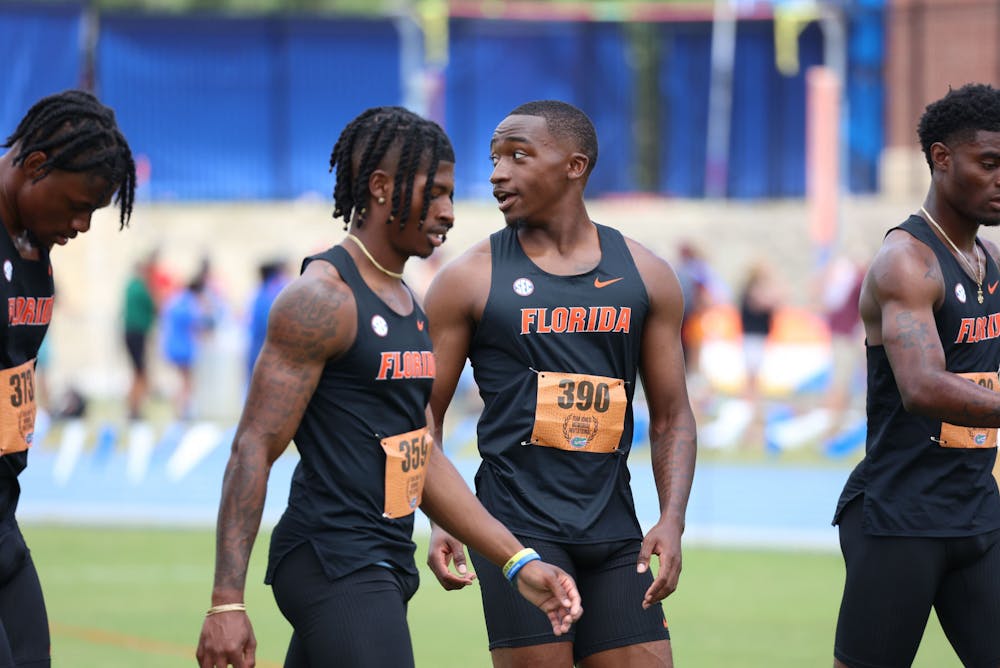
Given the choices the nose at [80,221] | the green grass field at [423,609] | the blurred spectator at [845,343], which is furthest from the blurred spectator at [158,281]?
the nose at [80,221]

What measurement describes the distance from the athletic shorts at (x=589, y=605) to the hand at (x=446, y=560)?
0.13 meters

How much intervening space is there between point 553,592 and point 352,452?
75 centimetres

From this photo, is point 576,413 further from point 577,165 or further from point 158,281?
point 158,281

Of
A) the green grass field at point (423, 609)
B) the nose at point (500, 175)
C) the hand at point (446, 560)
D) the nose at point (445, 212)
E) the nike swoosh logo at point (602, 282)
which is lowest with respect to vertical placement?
the green grass field at point (423, 609)

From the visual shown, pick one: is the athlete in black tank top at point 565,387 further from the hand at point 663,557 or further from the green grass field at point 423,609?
the green grass field at point 423,609

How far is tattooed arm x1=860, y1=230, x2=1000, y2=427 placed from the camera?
17.4 ft

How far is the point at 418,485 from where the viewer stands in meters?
4.83

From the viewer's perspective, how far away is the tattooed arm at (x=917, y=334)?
5312mm

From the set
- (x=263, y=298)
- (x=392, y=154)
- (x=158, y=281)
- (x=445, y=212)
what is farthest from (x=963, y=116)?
(x=158, y=281)

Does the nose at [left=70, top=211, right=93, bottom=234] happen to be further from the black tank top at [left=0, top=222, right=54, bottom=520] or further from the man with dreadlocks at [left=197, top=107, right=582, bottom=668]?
the man with dreadlocks at [left=197, top=107, right=582, bottom=668]

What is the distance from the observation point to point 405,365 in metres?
4.72

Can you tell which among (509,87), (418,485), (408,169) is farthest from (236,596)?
(509,87)

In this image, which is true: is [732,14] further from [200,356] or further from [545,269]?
[545,269]

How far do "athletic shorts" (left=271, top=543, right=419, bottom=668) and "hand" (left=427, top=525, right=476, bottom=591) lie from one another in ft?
2.88
